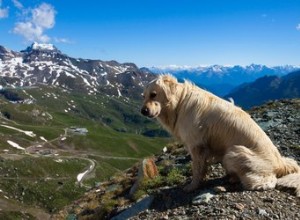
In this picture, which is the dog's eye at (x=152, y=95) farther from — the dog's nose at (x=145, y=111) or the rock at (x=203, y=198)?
the rock at (x=203, y=198)

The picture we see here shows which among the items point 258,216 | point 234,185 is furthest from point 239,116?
point 258,216

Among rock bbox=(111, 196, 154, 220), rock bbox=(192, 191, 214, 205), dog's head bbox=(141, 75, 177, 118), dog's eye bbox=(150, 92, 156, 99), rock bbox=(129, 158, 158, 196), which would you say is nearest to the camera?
rock bbox=(192, 191, 214, 205)

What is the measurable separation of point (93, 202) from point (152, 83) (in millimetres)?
7332

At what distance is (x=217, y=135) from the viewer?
11961 millimetres

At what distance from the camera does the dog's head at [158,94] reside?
11975 millimetres

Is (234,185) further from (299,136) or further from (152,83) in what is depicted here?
(299,136)

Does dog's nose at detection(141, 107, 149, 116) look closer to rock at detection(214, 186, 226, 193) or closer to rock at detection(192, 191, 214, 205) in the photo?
rock at detection(192, 191, 214, 205)

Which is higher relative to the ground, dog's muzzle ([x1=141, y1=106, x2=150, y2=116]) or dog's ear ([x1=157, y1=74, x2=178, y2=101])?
dog's ear ([x1=157, y1=74, x2=178, y2=101])

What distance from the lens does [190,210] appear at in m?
11.2

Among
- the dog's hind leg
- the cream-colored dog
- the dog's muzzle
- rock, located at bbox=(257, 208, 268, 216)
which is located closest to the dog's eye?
the cream-colored dog

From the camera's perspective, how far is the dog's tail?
37.0 feet

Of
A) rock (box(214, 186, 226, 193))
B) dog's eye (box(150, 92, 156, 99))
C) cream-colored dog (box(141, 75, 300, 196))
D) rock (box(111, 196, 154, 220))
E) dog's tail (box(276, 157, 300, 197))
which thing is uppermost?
dog's eye (box(150, 92, 156, 99))

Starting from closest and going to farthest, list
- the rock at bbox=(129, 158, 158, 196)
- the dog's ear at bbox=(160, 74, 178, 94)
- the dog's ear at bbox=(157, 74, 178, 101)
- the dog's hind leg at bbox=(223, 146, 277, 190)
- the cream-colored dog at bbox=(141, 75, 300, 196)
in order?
1. the dog's hind leg at bbox=(223, 146, 277, 190)
2. the cream-colored dog at bbox=(141, 75, 300, 196)
3. the dog's ear at bbox=(157, 74, 178, 101)
4. the dog's ear at bbox=(160, 74, 178, 94)
5. the rock at bbox=(129, 158, 158, 196)

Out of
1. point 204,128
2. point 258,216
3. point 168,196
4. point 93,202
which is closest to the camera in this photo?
point 258,216
